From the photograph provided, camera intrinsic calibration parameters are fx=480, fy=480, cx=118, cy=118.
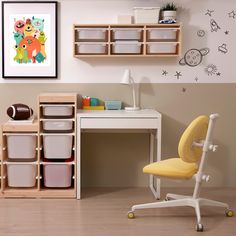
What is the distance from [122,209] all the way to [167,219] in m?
0.43

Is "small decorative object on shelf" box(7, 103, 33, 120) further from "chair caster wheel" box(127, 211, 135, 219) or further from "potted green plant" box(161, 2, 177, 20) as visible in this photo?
"potted green plant" box(161, 2, 177, 20)

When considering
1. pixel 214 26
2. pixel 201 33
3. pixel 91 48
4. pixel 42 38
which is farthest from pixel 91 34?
pixel 214 26

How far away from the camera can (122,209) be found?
3906 millimetres

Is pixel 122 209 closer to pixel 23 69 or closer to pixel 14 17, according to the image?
pixel 23 69

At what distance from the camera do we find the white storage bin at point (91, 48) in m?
4.50

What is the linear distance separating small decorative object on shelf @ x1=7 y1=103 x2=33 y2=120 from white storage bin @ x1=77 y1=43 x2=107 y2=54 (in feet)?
2.46

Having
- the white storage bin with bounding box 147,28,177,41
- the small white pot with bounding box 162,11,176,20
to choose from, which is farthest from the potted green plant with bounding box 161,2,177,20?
the white storage bin with bounding box 147,28,177,41

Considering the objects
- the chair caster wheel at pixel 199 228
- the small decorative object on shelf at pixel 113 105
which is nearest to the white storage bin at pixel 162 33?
the small decorative object on shelf at pixel 113 105

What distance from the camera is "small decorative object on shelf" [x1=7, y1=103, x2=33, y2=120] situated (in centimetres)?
427

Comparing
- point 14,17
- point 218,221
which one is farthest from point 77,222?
point 14,17

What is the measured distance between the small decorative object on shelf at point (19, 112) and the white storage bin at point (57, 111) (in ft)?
0.57

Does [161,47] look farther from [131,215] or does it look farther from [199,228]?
[199,228]

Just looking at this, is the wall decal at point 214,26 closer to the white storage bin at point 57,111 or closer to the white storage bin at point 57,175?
the white storage bin at point 57,111

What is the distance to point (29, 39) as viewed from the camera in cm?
458
